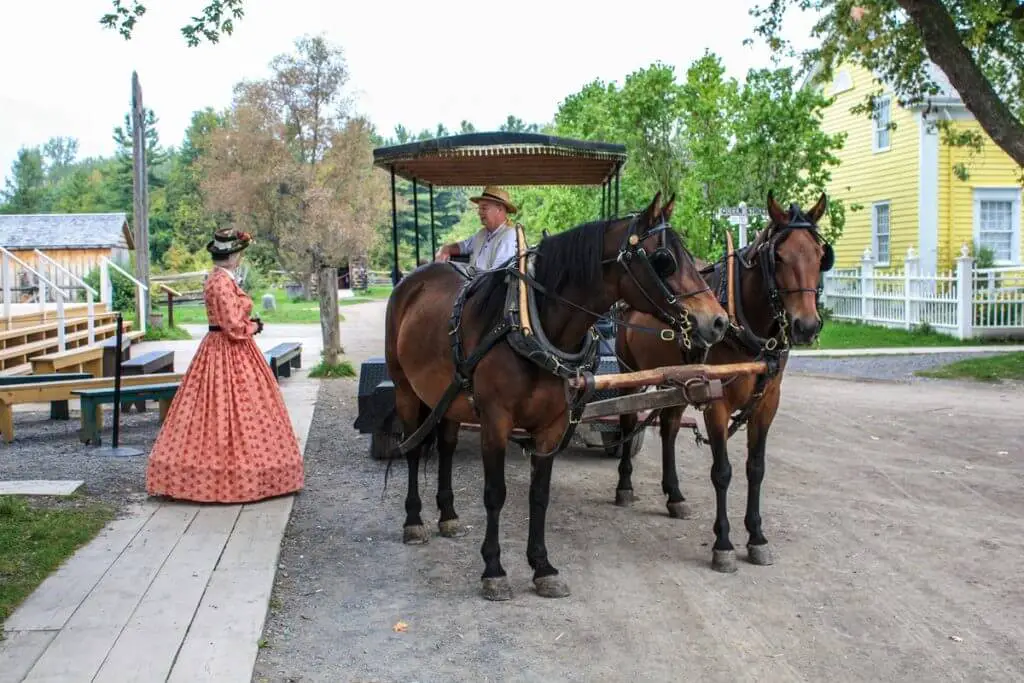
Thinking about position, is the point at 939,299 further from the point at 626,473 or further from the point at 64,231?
the point at 64,231

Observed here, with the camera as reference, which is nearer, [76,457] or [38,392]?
[76,457]

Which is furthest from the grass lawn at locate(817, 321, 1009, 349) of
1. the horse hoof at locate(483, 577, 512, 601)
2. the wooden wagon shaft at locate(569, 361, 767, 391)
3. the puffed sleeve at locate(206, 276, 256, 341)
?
the horse hoof at locate(483, 577, 512, 601)

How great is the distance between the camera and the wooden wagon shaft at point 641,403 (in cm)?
537

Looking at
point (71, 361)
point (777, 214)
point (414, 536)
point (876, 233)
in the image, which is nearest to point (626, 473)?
point (414, 536)

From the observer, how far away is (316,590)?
18.6 feet

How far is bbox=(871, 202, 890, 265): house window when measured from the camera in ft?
90.6

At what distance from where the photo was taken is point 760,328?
20.4 ft

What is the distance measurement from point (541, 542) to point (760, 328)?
1.93 meters

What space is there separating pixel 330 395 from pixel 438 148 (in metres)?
7.01

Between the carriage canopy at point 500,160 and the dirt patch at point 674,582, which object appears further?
the carriage canopy at point 500,160

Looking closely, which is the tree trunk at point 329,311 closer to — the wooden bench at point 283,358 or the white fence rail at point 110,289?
the wooden bench at point 283,358

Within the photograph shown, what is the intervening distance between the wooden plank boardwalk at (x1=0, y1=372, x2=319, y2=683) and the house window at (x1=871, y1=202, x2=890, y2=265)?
2390 cm

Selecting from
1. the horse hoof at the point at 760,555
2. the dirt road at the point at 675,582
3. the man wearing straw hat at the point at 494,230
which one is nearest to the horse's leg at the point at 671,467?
the dirt road at the point at 675,582

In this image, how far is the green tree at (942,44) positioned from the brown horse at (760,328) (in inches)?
317
